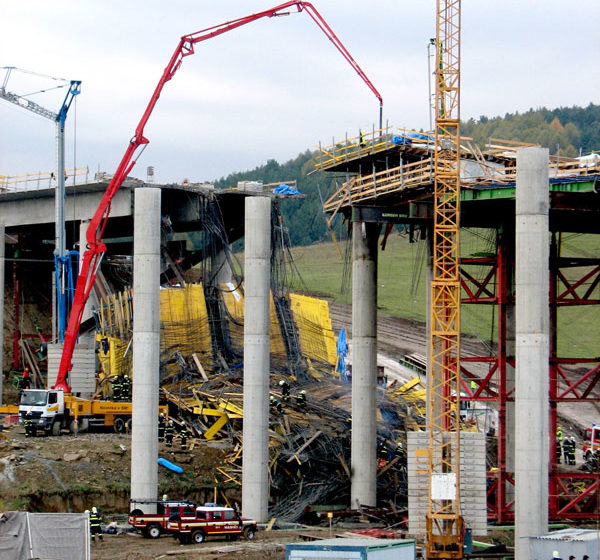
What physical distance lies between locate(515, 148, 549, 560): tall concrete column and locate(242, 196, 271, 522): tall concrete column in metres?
12.6

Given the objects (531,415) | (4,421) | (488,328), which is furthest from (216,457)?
(488,328)

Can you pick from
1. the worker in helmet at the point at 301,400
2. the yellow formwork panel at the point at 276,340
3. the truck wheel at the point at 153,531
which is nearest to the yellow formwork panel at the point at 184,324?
the yellow formwork panel at the point at 276,340

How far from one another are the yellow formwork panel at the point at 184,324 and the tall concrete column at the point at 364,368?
14.7 meters

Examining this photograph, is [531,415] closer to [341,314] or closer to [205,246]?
[205,246]

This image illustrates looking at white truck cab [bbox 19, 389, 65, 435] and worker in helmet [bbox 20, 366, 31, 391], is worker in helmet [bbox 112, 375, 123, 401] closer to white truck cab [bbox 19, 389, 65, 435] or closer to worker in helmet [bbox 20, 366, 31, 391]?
white truck cab [bbox 19, 389, 65, 435]

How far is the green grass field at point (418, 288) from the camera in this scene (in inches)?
4796

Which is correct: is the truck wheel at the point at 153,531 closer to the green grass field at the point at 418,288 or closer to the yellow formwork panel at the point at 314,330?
the yellow formwork panel at the point at 314,330

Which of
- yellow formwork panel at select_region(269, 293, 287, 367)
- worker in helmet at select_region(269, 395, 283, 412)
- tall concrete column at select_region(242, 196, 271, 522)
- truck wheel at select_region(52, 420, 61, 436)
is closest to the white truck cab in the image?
truck wheel at select_region(52, 420, 61, 436)

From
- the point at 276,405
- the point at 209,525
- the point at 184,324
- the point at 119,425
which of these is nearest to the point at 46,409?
the point at 119,425

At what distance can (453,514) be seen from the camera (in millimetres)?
46625

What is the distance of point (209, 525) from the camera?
148 feet

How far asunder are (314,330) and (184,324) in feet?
51.4

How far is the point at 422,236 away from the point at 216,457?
14.8 metres

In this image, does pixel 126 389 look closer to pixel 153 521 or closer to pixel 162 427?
pixel 162 427
